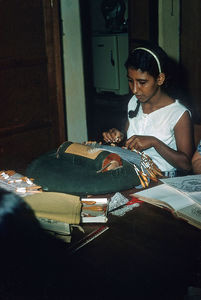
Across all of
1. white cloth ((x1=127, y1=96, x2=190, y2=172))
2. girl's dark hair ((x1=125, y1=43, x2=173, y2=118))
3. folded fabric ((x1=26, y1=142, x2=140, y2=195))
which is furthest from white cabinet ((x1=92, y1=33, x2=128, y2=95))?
folded fabric ((x1=26, y1=142, x2=140, y2=195))

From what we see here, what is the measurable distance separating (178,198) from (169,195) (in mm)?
45

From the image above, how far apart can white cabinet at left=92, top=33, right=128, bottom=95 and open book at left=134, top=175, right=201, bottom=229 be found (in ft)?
15.1

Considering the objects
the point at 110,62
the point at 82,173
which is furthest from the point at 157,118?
the point at 110,62

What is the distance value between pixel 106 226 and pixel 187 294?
0.40 m

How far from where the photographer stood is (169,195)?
1.45m

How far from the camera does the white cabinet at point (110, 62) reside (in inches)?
232

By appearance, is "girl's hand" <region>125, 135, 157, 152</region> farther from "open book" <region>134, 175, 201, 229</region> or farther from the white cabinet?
the white cabinet

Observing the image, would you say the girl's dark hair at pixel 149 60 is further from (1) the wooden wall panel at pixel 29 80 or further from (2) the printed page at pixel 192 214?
(1) the wooden wall panel at pixel 29 80

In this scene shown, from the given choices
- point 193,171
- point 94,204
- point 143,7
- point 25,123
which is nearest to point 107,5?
point 143,7

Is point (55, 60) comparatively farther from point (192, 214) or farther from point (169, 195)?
point (192, 214)

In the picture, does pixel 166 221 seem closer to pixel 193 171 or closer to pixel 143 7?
pixel 193 171

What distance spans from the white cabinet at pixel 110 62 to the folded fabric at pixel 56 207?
4868 millimetres

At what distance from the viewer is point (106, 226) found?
1.27 m

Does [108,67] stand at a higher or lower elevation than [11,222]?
lower
